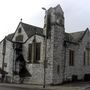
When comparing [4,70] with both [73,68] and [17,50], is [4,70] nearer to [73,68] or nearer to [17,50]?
[17,50]

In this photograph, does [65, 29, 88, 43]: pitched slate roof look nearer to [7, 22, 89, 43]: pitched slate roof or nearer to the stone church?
[7, 22, 89, 43]: pitched slate roof

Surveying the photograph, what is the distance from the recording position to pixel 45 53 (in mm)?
27656

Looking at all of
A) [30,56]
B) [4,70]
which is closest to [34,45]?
[30,56]

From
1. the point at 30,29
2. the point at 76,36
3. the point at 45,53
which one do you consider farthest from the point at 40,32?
the point at 45,53

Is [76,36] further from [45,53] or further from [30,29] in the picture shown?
[45,53]

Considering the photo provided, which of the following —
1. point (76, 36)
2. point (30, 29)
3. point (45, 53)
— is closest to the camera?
point (45, 53)

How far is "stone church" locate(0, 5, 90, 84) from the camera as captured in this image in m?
29.9

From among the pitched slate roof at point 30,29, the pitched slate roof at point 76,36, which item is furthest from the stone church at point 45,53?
the pitched slate roof at point 76,36

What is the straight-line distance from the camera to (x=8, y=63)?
33.6 m

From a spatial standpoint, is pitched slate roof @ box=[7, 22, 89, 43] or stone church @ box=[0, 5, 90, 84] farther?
pitched slate roof @ box=[7, 22, 89, 43]

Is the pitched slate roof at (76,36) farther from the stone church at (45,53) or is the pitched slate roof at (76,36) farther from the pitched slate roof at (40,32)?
the stone church at (45,53)

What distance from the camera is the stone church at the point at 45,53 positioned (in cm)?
2989

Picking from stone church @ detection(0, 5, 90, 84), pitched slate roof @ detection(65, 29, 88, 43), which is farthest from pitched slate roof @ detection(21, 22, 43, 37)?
pitched slate roof @ detection(65, 29, 88, 43)

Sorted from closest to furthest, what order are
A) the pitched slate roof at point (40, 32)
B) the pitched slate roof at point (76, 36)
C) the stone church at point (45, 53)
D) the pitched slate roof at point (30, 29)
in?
the stone church at point (45, 53)
the pitched slate roof at point (30, 29)
the pitched slate roof at point (40, 32)
the pitched slate roof at point (76, 36)
